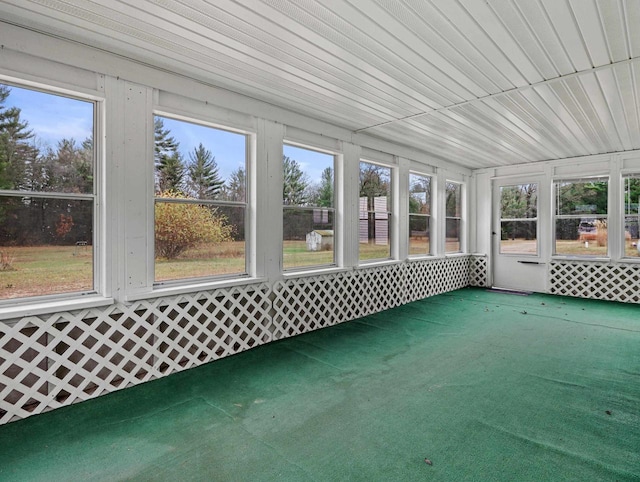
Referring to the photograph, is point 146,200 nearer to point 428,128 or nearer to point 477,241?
point 428,128

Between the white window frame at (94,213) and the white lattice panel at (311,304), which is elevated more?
the white window frame at (94,213)

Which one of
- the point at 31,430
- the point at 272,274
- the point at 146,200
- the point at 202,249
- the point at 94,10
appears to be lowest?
the point at 31,430

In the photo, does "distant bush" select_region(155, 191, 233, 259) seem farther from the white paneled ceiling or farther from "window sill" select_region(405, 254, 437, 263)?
"window sill" select_region(405, 254, 437, 263)

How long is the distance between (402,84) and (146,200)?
2781 mm

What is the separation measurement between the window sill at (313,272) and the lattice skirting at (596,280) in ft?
16.2

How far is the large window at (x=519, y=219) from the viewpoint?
7578 millimetres

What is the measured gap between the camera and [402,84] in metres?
3.59

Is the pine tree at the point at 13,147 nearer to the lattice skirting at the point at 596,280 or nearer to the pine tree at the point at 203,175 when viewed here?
the pine tree at the point at 203,175

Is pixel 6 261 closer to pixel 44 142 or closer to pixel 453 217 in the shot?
pixel 44 142

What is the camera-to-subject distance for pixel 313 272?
Answer: 4730 millimetres

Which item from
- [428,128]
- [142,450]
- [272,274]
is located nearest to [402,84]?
[428,128]

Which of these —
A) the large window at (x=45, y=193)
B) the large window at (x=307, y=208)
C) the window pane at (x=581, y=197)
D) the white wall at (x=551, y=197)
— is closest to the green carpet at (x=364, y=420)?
the large window at (x=45, y=193)

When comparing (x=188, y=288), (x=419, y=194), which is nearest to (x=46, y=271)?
(x=188, y=288)

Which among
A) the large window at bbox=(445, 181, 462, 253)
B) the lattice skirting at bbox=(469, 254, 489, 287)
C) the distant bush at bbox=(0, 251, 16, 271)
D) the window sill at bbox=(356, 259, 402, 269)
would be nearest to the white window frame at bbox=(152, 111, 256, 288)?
the distant bush at bbox=(0, 251, 16, 271)
